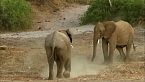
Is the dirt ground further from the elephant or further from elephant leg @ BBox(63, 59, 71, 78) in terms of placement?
the elephant

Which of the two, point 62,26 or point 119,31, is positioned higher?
point 119,31

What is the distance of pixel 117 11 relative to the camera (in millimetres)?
27578

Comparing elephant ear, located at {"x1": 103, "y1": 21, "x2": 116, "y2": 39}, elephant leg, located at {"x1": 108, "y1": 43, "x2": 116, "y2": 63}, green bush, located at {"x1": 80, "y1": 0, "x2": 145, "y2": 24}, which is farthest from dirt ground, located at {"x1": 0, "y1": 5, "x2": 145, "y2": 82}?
elephant ear, located at {"x1": 103, "y1": 21, "x2": 116, "y2": 39}

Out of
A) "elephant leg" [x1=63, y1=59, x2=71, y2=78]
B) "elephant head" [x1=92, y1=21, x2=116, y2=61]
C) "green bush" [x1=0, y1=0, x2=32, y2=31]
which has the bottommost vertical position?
"green bush" [x1=0, y1=0, x2=32, y2=31]

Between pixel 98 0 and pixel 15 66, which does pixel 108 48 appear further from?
pixel 98 0

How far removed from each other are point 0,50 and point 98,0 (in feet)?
33.1

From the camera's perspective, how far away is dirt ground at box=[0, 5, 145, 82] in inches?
524

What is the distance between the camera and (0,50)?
1950cm

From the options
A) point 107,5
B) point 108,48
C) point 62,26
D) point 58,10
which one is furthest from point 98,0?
point 108,48

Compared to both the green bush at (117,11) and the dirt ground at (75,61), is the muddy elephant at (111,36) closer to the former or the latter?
the dirt ground at (75,61)

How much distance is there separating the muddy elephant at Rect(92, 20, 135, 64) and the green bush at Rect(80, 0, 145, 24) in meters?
8.64

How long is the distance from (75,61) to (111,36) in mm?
1458

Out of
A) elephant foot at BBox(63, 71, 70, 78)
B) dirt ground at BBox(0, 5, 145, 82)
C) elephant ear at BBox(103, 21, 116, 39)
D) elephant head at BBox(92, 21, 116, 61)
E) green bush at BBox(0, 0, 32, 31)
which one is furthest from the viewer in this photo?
green bush at BBox(0, 0, 32, 31)

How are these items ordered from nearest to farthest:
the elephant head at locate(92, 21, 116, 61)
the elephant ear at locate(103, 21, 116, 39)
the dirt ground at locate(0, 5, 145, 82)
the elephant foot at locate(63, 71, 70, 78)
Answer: the dirt ground at locate(0, 5, 145, 82), the elephant foot at locate(63, 71, 70, 78), the elephant head at locate(92, 21, 116, 61), the elephant ear at locate(103, 21, 116, 39)
